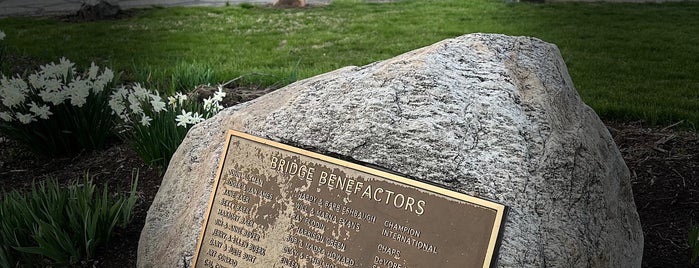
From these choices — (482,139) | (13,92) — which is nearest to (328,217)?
(482,139)

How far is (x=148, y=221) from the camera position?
10.3ft

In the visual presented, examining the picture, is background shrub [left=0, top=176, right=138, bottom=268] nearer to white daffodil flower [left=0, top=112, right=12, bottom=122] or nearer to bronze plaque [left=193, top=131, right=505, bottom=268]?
bronze plaque [left=193, top=131, right=505, bottom=268]

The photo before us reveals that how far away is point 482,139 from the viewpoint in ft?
8.17

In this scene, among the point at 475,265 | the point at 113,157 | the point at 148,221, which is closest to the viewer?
the point at 475,265

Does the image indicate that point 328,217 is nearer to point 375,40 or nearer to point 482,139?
point 482,139

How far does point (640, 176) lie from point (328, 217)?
2152 mm

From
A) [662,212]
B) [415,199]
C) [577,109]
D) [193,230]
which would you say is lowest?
[662,212]

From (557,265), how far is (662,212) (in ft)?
5.18

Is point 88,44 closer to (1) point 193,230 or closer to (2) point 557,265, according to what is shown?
(1) point 193,230

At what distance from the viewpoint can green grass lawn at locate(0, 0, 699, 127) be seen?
5836mm

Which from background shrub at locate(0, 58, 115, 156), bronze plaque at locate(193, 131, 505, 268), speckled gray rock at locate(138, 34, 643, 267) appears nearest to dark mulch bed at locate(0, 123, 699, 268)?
background shrub at locate(0, 58, 115, 156)

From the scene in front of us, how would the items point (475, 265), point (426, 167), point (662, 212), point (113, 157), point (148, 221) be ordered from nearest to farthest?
1. point (475, 265)
2. point (426, 167)
3. point (148, 221)
4. point (662, 212)
5. point (113, 157)

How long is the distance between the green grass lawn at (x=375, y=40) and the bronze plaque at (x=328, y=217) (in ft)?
7.55

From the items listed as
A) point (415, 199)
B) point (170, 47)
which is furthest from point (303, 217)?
point (170, 47)
